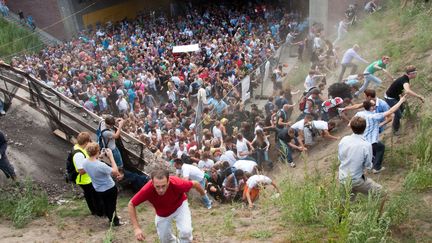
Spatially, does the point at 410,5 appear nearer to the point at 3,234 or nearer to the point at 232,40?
the point at 232,40

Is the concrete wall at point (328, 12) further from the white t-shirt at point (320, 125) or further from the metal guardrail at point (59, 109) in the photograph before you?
the metal guardrail at point (59, 109)

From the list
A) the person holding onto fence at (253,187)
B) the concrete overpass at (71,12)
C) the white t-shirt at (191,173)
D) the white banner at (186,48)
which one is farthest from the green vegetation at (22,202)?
the concrete overpass at (71,12)

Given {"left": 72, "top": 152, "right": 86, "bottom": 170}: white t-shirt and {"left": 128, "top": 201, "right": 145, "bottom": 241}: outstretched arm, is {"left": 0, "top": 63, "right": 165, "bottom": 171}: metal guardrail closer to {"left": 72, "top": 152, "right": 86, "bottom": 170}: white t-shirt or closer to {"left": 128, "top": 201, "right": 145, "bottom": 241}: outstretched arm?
{"left": 72, "top": 152, "right": 86, "bottom": 170}: white t-shirt

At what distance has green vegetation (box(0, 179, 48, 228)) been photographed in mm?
7160

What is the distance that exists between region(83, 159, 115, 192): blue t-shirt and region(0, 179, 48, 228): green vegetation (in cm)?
155

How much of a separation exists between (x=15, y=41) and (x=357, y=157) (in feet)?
85.6

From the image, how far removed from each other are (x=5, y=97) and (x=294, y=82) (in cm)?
1029

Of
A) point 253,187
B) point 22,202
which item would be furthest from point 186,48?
point 22,202

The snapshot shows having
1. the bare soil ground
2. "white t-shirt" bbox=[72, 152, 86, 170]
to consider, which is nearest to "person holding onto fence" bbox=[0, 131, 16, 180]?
the bare soil ground

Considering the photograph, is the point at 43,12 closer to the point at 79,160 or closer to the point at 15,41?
the point at 15,41

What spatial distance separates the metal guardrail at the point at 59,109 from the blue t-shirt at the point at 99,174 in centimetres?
262

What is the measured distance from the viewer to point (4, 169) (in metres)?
8.31

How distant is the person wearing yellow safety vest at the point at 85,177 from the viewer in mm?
6645

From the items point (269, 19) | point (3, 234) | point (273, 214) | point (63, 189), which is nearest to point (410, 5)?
point (269, 19)
